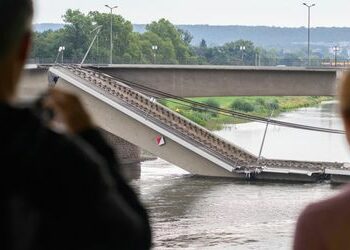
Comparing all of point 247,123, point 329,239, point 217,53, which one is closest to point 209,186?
point 329,239

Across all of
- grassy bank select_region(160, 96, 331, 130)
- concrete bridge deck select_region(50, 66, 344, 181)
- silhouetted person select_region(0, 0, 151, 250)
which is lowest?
grassy bank select_region(160, 96, 331, 130)

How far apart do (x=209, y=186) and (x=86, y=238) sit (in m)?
24.2

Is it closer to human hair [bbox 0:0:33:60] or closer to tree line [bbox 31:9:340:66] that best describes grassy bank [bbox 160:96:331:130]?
tree line [bbox 31:9:340:66]

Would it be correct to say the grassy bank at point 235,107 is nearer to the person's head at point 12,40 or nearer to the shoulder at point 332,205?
the shoulder at point 332,205

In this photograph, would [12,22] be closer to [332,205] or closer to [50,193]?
[50,193]

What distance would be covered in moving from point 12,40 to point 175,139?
25756 millimetres

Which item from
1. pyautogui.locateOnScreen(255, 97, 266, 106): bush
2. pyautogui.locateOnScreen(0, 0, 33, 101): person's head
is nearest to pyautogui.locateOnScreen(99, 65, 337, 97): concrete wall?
pyautogui.locateOnScreen(0, 0, 33, 101): person's head

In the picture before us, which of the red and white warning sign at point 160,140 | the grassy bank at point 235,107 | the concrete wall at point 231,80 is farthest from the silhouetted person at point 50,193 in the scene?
the grassy bank at point 235,107

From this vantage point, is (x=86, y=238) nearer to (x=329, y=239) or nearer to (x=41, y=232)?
(x=41, y=232)

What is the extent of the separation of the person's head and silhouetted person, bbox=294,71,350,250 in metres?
0.46

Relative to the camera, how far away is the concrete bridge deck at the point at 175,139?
26.8 meters

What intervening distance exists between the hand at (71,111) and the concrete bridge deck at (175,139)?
25.1 meters

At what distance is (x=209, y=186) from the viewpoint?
25.2 meters

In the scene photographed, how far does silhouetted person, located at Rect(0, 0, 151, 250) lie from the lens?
1.07m
